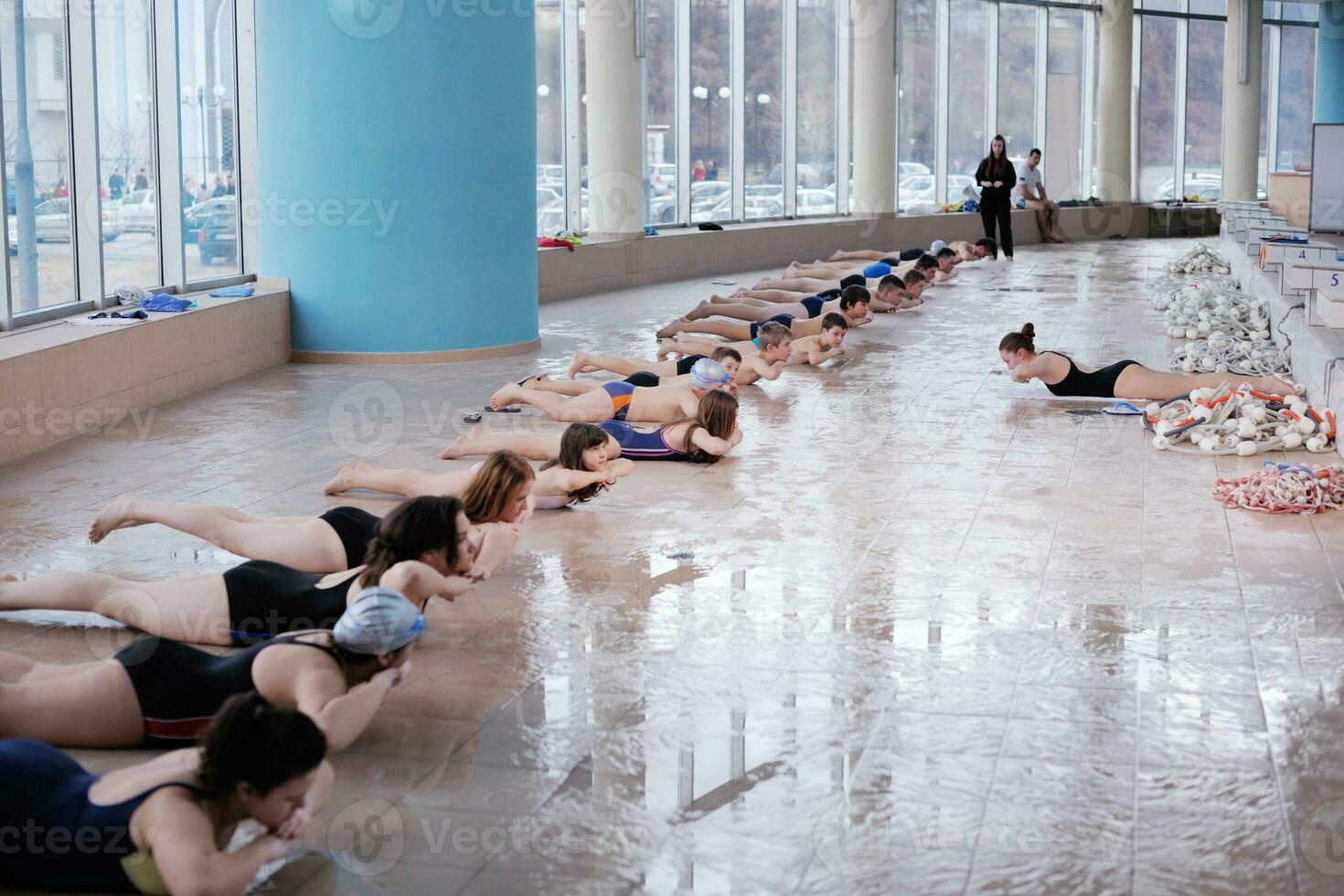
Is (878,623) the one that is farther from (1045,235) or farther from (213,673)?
(1045,235)

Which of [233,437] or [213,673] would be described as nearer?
[213,673]

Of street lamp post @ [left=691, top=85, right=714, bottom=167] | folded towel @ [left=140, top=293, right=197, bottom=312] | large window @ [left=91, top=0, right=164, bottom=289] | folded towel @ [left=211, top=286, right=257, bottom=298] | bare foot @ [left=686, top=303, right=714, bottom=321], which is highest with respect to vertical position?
street lamp post @ [left=691, top=85, right=714, bottom=167]

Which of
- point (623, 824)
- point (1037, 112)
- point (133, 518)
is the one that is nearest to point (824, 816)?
point (623, 824)

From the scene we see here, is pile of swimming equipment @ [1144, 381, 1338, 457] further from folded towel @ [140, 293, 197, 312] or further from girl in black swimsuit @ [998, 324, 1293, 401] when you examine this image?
folded towel @ [140, 293, 197, 312]

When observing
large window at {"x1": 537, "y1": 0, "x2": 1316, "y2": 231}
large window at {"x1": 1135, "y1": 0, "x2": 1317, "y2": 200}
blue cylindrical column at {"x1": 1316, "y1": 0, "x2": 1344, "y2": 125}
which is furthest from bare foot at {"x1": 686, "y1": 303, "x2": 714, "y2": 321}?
blue cylindrical column at {"x1": 1316, "y1": 0, "x2": 1344, "y2": 125}

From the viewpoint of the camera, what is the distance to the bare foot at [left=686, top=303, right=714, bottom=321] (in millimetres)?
12077

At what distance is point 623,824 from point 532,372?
709 cm

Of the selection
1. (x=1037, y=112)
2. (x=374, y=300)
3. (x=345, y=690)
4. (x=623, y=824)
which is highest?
(x=1037, y=112)

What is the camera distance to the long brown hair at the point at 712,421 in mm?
7203

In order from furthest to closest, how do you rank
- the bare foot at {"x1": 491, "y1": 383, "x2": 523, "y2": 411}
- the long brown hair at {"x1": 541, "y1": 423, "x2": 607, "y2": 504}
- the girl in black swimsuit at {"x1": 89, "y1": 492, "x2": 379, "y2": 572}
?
the bare foot at {"x1": 491, "y1": 383, "x2": 523, "y2": 411}, the long brown hair at {"x1": 541, "y1": 423, "x2": 607, "y2": 504}, the girl in black swimsuit at {"x1": 89, "y1": 492, "x2": 379, "y2": 572}

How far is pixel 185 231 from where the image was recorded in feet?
35.0

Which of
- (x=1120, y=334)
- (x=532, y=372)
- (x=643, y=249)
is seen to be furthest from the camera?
(x=643, y=249)

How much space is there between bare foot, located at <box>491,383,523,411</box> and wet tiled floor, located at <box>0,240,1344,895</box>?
251 millimetres

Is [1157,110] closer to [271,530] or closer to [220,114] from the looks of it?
[220,114]
